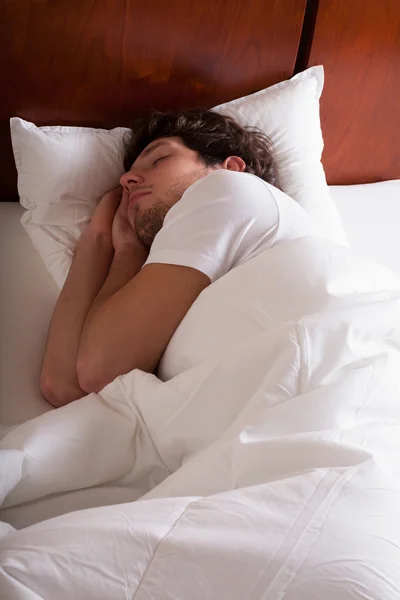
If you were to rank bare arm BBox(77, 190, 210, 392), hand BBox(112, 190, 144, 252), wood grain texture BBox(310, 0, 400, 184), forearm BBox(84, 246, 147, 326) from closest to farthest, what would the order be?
bare arm BBox(77, 190, 210, 392)
forearm BBox(84, 246, 147, 326)
hand BBox(112, 190, 144, 252)
wood grain texture BBox(310, 0, 400, 184)

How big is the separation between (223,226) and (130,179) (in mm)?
352

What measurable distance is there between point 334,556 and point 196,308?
1.69 feet

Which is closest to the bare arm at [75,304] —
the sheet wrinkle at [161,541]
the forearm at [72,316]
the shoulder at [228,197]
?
the forearm at [72,316]

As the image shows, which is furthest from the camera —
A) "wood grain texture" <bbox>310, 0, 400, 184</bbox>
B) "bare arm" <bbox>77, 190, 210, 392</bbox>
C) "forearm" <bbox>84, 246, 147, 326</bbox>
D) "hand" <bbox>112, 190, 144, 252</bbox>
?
"wood grain texture" <bbox>310, 0, 400, 184</bbox>

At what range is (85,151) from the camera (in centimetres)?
147

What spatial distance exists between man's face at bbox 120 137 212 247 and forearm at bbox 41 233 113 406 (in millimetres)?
97

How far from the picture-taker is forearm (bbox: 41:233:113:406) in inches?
44.9

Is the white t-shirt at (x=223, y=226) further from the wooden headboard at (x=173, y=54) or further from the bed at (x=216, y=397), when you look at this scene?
the wooden headboard at (x=173, y=54)

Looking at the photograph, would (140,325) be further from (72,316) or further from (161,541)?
(161,541)

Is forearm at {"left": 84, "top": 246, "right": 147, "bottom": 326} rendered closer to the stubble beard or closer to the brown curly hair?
the stubble beard

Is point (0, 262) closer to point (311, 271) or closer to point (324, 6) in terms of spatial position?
point (311, 271)

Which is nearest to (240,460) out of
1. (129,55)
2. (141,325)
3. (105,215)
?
(141,325)

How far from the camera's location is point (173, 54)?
151 cm

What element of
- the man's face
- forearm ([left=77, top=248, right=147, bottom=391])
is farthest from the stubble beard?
forearm ([left=77, top=248, right=147, bottom=391])
